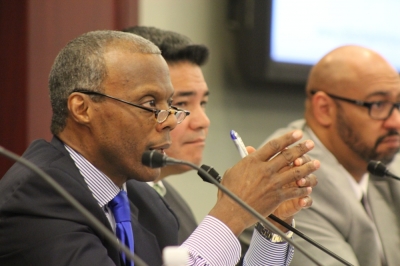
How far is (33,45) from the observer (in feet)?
7.73

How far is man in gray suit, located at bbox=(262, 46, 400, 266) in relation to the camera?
222 cm

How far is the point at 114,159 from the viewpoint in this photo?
4.72ft

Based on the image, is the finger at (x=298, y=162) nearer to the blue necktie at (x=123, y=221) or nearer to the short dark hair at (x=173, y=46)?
the blue necktie at (x=123, y=221)

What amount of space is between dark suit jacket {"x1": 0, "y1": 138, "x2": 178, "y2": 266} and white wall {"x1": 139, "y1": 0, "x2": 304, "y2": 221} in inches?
60.0

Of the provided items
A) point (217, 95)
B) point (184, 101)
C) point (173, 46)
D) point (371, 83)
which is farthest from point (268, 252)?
point (217, 95)

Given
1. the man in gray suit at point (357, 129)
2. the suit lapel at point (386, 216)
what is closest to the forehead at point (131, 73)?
the man in gray suit at point (357, 129)

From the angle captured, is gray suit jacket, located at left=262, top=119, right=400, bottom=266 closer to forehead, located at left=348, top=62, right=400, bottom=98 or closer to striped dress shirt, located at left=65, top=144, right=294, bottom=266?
forehead, located at left=348, top=62, right=400, bottom=98

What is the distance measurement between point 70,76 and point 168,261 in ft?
2.06

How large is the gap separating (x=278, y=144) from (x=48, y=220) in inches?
18.9

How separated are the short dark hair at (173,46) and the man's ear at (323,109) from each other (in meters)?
0.50

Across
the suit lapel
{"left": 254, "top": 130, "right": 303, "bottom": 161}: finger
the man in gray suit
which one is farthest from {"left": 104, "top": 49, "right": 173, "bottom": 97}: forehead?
the suit lapel

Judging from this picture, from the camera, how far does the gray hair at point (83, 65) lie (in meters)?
1.42

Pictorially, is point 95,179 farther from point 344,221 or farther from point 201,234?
point 344,221

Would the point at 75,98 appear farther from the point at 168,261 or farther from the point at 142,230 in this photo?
the point at 168,261
